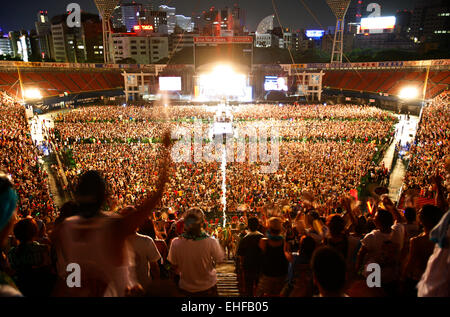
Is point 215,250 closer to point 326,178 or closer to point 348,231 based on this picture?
point 348,231

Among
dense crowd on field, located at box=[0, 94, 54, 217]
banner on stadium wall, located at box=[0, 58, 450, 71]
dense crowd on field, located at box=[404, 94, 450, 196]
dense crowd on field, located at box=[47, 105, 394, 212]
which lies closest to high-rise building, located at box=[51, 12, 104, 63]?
banner on stadium wall, located at box=[0, 58, 450, 71]

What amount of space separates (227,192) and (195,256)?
975 centimetres

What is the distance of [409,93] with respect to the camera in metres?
37.6

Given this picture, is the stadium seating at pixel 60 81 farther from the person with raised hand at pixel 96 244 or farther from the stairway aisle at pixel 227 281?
the person with raised hand at pixel 96 244

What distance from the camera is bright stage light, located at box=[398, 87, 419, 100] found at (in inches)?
1450

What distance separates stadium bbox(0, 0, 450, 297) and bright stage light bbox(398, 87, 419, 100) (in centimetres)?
25

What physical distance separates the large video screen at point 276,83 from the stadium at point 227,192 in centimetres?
23

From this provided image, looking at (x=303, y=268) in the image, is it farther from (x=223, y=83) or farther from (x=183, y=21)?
(x=183, y=21)

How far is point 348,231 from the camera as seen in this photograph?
14.5 feet

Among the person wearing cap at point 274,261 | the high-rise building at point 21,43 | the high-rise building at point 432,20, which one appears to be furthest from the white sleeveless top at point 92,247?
the high-rise building at point 21,43

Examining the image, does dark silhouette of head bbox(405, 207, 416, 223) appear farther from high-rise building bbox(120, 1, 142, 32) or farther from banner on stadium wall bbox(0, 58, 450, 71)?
high-rise building bbox(120, 1, 142, 32)

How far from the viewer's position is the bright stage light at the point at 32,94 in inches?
1419

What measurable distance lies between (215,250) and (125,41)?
100m

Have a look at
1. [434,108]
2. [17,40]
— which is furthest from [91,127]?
[17,40]
